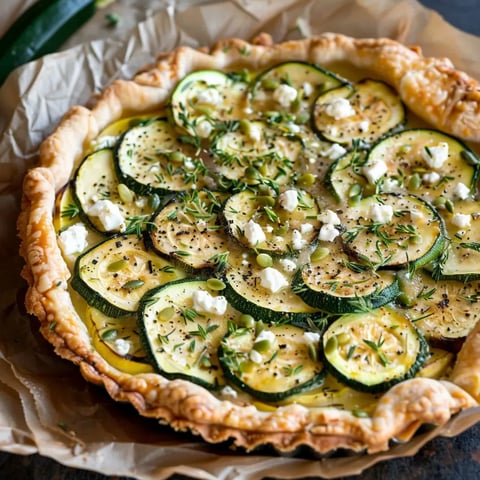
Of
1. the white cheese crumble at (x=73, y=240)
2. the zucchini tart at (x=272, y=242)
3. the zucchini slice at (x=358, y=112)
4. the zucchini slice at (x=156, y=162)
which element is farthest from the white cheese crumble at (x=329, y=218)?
the white cheese crumble at (x=73, y=240)

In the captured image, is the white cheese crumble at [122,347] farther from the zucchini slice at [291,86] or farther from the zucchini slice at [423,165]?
the zucchini slice at [291,86]

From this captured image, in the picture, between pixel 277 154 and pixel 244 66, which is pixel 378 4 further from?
pixel 277 154

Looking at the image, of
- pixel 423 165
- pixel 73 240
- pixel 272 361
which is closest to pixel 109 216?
pixel 73 240

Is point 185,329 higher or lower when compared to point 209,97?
lower

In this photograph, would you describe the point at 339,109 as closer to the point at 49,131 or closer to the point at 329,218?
the point at 329,218

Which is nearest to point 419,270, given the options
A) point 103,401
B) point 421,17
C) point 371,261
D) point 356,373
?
point 371,261

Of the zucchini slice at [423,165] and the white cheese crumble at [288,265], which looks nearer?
the white cheese crumble at [288,265]
